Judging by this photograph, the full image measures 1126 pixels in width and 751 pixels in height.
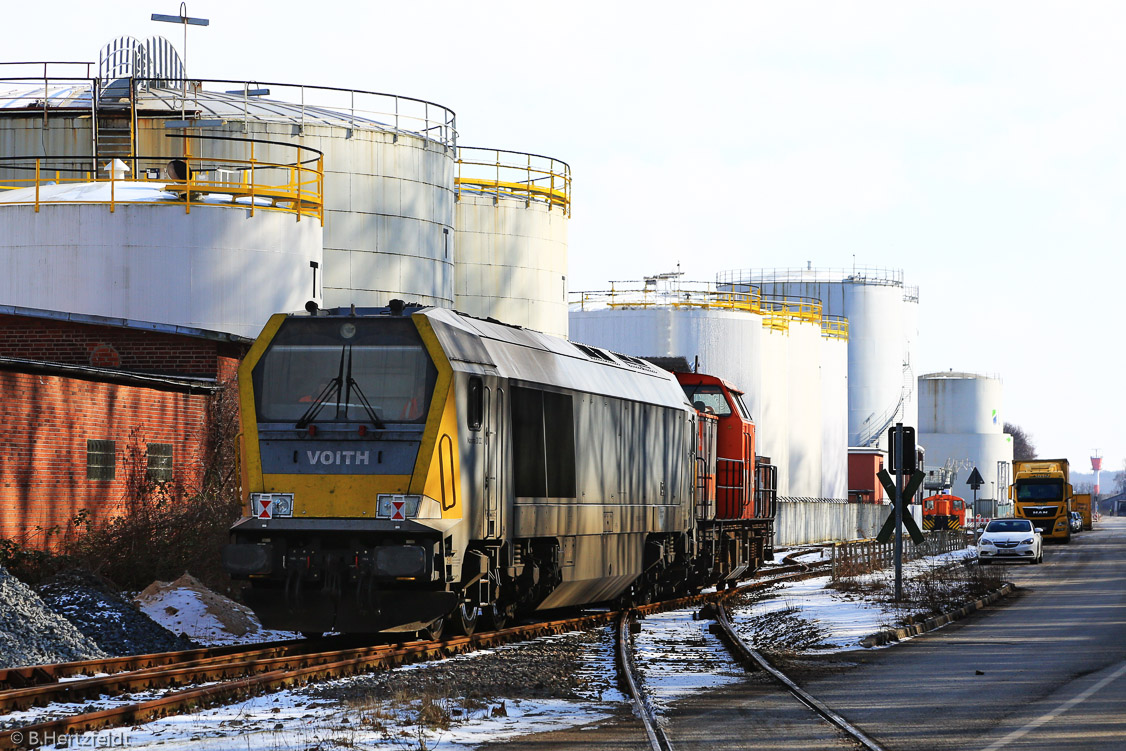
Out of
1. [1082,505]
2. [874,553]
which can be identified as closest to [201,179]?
[874,553]

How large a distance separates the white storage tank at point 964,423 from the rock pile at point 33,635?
331 ft

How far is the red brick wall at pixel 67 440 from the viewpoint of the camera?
18.7 metres

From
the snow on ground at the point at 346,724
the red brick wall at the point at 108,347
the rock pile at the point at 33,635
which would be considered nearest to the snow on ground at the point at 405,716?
the snow on ground at the point at 346,724

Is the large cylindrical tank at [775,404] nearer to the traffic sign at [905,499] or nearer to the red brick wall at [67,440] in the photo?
the traffic sign at [905,499]

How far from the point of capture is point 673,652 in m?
15.9

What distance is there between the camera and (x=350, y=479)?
1427cm

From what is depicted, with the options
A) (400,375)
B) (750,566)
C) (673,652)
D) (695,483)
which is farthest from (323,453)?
(750,566)

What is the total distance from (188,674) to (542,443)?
5879 mm

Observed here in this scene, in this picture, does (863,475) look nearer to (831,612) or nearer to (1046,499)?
(1046,499)

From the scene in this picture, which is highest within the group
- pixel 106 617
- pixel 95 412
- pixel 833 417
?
pixel 833 417

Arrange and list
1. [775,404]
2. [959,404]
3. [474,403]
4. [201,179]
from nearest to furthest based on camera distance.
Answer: [474,403] < [201,179] < [775,404] < [959,404]

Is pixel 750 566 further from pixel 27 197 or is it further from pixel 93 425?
pixel 27 197

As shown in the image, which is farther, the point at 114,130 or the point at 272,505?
the point at 114,130

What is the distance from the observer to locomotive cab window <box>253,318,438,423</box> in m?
14.5
